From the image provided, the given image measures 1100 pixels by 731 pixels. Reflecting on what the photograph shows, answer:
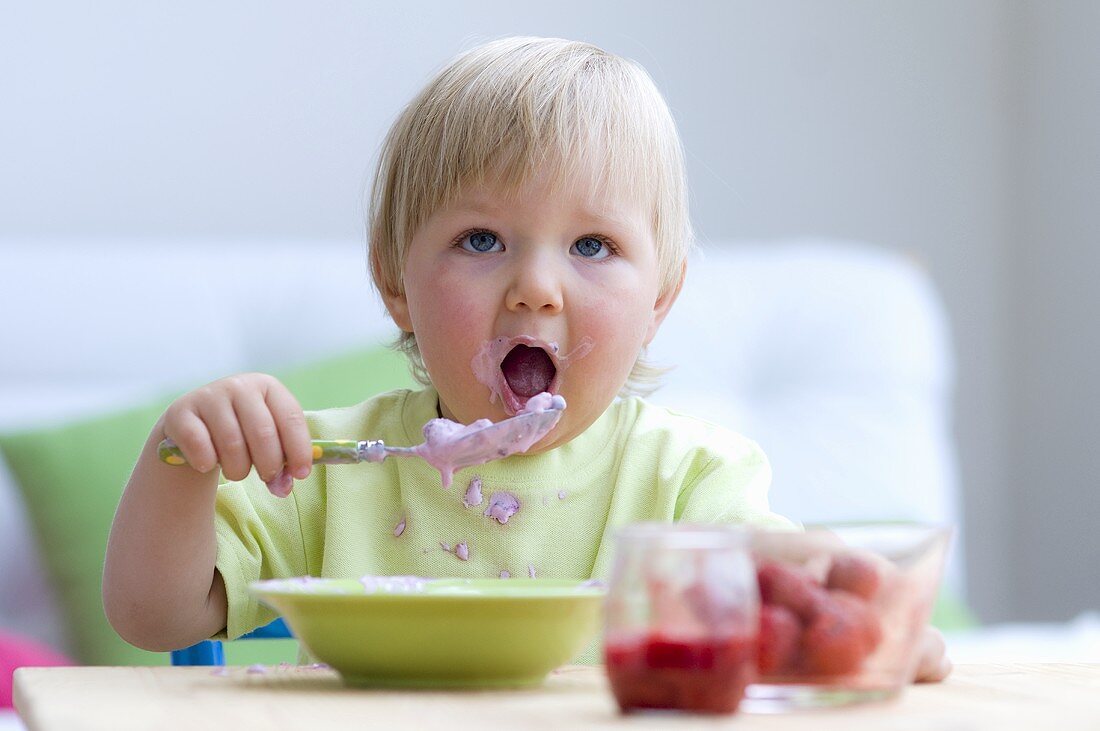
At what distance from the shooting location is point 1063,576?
263 cm

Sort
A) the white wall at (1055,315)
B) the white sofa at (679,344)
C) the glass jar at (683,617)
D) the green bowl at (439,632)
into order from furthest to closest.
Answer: the white wall at (1055,315)
the white sofa at (679,344)
the green bowl at (439,632)
the glass jar at (683,617)

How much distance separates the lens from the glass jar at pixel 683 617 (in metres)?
0.59

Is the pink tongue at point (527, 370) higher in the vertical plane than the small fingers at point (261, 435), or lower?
lower

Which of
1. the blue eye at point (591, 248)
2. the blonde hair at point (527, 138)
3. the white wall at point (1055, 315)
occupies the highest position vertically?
the blonde hair at point (527, 138)

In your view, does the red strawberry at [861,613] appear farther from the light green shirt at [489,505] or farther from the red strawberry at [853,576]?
the light green shirt at [489,505]

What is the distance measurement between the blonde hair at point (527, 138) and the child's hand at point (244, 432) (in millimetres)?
335

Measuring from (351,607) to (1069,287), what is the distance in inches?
86.5

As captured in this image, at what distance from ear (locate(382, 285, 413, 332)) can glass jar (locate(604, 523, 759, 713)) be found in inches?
27.7

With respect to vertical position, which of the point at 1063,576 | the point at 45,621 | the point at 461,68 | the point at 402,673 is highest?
the point at 461,68

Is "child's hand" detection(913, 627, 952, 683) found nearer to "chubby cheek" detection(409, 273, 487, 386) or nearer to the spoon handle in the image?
the spoon handle

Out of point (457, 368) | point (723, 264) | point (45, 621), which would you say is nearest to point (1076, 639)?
point (723, 264)

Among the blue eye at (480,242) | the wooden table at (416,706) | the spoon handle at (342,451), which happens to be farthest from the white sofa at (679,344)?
the wooden table at (416,706)

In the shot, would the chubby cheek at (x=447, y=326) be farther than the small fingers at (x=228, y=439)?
Yes

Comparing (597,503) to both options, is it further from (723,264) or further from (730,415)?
(723,264)
